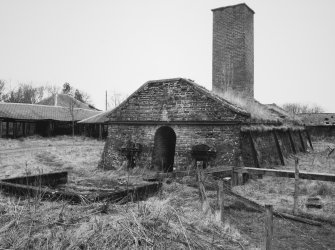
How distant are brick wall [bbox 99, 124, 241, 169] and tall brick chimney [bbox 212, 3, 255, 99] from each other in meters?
5.34

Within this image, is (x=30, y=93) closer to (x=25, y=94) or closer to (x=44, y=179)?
(x=25, y=94)

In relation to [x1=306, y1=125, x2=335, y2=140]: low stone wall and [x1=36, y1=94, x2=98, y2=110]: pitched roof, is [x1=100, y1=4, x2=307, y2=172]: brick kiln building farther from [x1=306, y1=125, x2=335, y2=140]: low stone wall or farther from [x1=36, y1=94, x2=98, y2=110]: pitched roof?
[x1=36, y1=94, x2=98, y2=110]: pitched roof

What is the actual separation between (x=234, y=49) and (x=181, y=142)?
656cm

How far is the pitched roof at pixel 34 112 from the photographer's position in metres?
31.7

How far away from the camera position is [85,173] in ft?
41.1

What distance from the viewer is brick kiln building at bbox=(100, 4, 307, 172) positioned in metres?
11.2

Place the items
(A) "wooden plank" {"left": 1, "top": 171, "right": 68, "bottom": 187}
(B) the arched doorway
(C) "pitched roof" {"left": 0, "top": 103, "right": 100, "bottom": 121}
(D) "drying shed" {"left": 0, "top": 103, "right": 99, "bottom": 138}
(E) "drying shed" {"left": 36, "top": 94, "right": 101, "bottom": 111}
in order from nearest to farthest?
1. (A) "wooden plank" {"left": 1, "top": 171, "right": 68, "bottom": 187}
2. (B) the arched doorway
3. (C) "pitched roof" {"left": 0, "top": 103, "right": 100, "bottom": 121}
4. (D) "drying shed" {"left": 0, "top": 103, "right": 99, "bottom": 138}
5. (E) "drying shed" {"left": 36, "top": 94, "right": 101, "bottom": 111}

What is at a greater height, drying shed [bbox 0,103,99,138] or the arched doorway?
drying shed [bbox 0,103,99,138]

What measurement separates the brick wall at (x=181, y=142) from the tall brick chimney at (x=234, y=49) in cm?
534

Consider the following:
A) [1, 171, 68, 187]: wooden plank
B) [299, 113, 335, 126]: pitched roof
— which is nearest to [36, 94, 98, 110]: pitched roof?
[299, 113, 335, 126]: pitched roof

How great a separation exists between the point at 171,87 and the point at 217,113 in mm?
2216

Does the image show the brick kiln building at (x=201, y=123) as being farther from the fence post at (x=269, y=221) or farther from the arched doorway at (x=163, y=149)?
the fence post at (x=269, y=221)

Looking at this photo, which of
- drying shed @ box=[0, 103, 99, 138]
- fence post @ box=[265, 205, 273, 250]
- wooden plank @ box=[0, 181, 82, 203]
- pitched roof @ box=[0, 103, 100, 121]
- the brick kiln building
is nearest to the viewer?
fence post @ box=[265, 205, 273, 250]

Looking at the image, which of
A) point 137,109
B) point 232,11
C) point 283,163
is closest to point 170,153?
point 137,109
